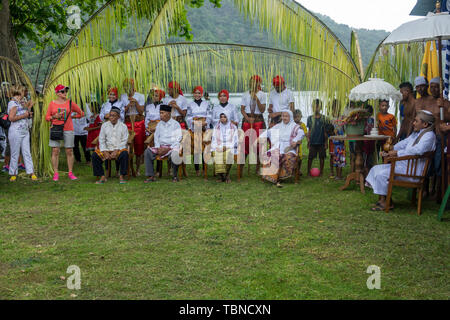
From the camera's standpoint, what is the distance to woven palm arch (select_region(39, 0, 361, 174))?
7.30 meters

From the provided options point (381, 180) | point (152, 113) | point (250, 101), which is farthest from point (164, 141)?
point (381, 180)

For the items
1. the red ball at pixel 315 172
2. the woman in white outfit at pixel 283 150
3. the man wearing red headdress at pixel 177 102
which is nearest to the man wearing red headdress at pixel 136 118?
the man wearing red headdress at pixel 177 102

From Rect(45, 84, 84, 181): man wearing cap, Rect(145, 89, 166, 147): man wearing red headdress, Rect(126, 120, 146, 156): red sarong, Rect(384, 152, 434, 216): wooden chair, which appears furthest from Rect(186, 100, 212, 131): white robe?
Rect(384, 152, 434, 216): wooden chair

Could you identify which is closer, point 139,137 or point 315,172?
point 315,172

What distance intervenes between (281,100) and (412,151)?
134 inches

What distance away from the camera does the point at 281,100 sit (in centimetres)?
928

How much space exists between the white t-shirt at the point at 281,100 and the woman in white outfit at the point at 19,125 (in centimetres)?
458

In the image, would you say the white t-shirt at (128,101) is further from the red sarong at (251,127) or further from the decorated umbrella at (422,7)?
the decorated umbrella at (422,7)

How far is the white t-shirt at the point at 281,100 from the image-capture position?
30.1 ft

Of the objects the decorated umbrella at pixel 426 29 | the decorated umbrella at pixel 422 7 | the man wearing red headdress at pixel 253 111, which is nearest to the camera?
the decorated umbrella at pixel 426 29

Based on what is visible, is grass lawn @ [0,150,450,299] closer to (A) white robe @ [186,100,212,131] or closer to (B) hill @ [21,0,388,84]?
(A) white robe @ [186,100,212,131]

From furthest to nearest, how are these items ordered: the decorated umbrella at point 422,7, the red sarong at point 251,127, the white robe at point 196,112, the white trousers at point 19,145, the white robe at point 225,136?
the decorated umbrella at point 422,7, the white robe at point 196,112, the red sarong at point 251,127, the white robe at point 225,136, the white trousers at point 19,145

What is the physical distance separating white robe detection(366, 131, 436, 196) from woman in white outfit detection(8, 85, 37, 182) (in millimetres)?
6117

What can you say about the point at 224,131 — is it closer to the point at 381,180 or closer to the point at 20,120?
the point at 381,180
